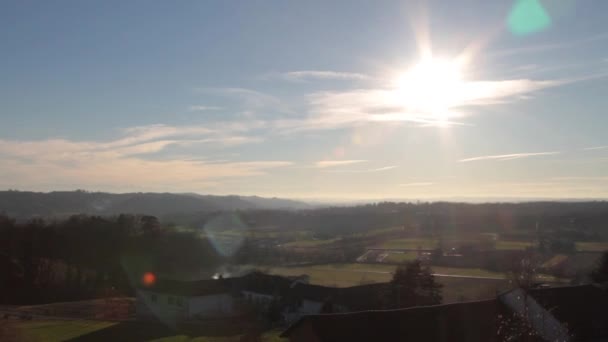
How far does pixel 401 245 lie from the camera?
7275 centimetres

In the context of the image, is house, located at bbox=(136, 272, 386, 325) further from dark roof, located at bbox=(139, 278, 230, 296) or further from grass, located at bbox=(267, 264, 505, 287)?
grass, located at bbox=(267, 264, 505, 287)

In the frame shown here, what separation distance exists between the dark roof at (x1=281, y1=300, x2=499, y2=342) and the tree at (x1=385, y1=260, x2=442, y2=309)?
11.0 meters

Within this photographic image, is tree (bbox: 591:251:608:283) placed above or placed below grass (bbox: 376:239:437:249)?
above

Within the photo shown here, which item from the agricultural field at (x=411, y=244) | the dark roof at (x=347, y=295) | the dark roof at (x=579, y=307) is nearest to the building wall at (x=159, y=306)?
the dark roof at (x=347, y=295)

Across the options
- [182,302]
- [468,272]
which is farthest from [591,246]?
[182,302]

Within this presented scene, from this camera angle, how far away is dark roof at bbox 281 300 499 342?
57.7 feet

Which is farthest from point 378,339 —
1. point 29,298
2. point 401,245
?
point 401,245

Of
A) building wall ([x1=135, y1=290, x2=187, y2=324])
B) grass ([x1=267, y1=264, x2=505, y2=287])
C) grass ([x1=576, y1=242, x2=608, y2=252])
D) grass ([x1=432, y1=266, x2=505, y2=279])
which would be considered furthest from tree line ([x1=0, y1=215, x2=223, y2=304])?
grass ([x1=576, y1=242, x2=608, y2=252])

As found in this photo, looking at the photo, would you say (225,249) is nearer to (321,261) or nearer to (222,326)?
(321,261)

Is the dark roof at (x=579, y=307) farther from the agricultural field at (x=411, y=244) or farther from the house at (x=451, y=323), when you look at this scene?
the agricultural field at (x=411, y=244)

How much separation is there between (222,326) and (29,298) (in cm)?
2250

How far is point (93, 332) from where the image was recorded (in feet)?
94.7

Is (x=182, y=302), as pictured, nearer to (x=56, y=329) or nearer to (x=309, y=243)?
(x=56, y=329)

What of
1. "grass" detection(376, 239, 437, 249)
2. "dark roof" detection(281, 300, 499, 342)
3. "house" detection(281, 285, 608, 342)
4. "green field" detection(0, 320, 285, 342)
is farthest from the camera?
"grass" detection(376, 239, 437, 249)
